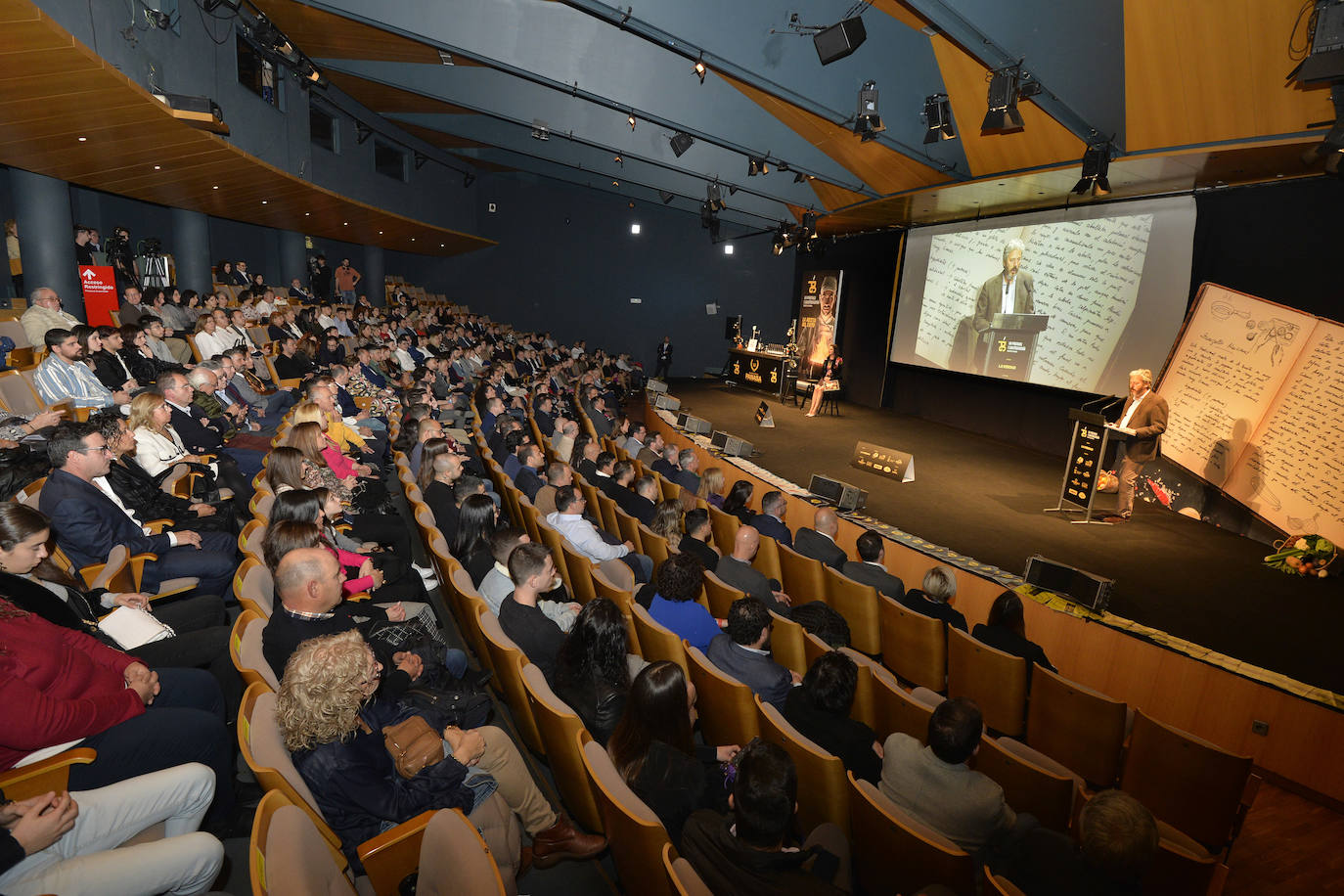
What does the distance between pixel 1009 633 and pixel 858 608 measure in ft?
2.87

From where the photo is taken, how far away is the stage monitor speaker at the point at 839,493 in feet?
20.1

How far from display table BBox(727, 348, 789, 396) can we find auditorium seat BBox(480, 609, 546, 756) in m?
11.6

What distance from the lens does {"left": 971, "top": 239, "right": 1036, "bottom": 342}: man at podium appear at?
9.46 meters

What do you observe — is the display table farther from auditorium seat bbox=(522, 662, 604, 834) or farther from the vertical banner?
auditorium seat bbox=(522, 662, 604, 834)

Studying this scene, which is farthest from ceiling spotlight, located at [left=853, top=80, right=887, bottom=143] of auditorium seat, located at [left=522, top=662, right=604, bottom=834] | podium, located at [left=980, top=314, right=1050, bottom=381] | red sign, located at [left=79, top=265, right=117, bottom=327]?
red sign, located at [left=79, top=265, right=117, bottom=327]

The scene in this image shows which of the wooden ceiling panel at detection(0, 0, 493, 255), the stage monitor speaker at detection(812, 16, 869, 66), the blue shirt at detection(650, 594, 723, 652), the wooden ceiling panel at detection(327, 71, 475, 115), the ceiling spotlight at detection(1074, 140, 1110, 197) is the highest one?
the wooden ceiling panel at detection(327, 71, 475, 115)

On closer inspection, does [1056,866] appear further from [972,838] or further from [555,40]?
[555,40]

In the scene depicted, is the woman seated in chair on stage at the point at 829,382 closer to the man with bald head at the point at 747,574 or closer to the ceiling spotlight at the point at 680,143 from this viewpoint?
the ceiling spotlight at the point at 680,143

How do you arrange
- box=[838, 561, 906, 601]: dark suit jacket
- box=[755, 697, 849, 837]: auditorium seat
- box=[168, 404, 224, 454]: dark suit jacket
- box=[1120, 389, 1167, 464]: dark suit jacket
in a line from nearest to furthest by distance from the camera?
1. box=[755, 697, 849, 837]: auditorium seat
2. box=[838, 561, 906, 601]: dark suit jacket
3. box=[168, 404, 224, 454]: dark suit jacket
4. box=[1120, 389, 1167, 464]: dark suit jacket

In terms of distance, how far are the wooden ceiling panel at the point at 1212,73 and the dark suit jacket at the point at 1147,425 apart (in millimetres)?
2276

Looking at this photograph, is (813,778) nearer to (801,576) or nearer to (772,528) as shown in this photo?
(801,576)

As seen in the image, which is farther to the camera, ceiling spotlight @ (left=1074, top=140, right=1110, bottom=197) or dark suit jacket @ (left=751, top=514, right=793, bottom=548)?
ceiling spotlight @ (left=1074, top=140, right=1110, bottom=197)

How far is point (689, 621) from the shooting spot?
125 inches

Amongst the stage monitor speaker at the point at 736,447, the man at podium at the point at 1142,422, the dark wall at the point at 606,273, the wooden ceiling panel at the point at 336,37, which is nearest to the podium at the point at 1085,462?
the man at podium at the point at 1142,422
